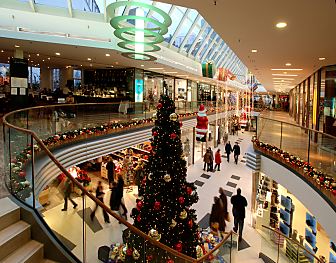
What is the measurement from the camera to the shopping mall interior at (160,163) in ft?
11.2

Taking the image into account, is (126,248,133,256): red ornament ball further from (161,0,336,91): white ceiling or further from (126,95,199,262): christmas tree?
(161,0,336,91): white ceiling

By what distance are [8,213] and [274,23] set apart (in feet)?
19.2

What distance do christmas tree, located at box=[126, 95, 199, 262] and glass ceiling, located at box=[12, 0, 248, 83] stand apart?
8833mm

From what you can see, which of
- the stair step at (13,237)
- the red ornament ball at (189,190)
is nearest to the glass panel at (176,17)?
the red ornament ball at (189,190)

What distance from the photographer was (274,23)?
530cm

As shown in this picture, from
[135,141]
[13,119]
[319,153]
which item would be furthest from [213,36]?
[13,119]

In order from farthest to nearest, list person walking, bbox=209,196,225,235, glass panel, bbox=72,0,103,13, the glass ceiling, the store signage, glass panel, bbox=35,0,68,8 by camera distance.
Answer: the store signage, the glass ceiling, glass panel, bbox=72,0,103,13, glass panel, bbox=35,0,68,8, person walking, bbox=209,196,225,235

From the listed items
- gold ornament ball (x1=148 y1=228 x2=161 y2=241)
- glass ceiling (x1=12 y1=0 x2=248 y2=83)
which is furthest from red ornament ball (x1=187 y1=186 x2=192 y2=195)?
glass ceiling (x1=12 y1=0 x2=248 y2=83)

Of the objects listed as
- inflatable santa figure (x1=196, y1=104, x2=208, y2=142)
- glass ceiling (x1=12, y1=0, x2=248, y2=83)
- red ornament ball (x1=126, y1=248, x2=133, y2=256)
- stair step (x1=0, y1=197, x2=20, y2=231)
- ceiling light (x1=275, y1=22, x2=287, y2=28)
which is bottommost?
red ornament ball (x1=126, y1=248, x2=133, y2=256)

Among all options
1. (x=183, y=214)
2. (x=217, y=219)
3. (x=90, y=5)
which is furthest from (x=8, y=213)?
(x=90, y=5)

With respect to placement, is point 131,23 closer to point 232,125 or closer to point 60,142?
point 60,142

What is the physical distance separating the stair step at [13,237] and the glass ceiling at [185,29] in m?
10.2

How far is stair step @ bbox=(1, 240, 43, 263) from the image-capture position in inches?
104

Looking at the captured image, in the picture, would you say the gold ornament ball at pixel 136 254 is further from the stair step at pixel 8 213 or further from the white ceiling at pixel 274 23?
the white ceiling at pixel 274 23
